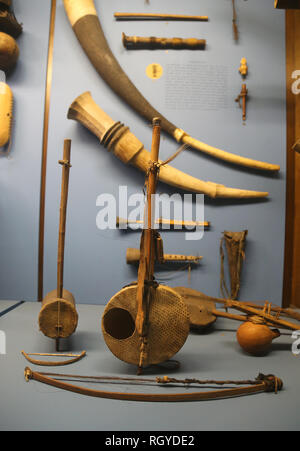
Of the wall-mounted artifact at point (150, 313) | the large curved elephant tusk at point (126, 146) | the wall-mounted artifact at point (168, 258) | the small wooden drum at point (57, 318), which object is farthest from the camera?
the wall-mounted artifact at point (168, 258)

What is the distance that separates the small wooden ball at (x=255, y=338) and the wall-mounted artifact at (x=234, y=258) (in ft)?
3.18

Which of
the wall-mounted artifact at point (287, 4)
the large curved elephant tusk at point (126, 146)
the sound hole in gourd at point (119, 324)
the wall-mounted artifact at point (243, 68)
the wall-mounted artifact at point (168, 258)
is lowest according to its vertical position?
the sound hole in gourd at point (119, 324)

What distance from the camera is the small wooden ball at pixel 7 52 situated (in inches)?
118

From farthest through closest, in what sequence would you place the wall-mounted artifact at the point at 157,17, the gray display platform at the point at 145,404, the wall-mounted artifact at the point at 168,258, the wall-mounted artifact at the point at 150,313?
the wall-mounted artifact at the point at 157,17
the wall-mounted artifact at the point at 168,258
the wall-mounted artifact at the point at 150,313
the gray display platform at the point at 145,404

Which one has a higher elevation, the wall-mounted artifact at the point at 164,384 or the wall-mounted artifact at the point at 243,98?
the wall-mounted artifact at the point at 243,98

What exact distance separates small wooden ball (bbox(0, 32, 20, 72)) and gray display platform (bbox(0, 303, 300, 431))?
7.51ft

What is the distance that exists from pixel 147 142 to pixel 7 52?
140 cm

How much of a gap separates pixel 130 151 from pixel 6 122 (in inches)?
44.7

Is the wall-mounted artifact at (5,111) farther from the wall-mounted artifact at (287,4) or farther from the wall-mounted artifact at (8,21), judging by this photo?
the wall-mounted artifact at (287,4)

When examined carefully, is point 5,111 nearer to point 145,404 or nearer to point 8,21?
point 8,21

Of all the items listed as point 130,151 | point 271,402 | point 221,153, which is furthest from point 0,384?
point 221,153

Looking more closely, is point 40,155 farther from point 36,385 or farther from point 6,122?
point 36,385

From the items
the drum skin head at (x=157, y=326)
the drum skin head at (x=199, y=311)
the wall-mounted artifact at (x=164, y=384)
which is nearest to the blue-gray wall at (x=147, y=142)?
the drum skin head at (x=199, y=311)

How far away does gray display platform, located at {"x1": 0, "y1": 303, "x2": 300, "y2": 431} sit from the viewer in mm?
1344
